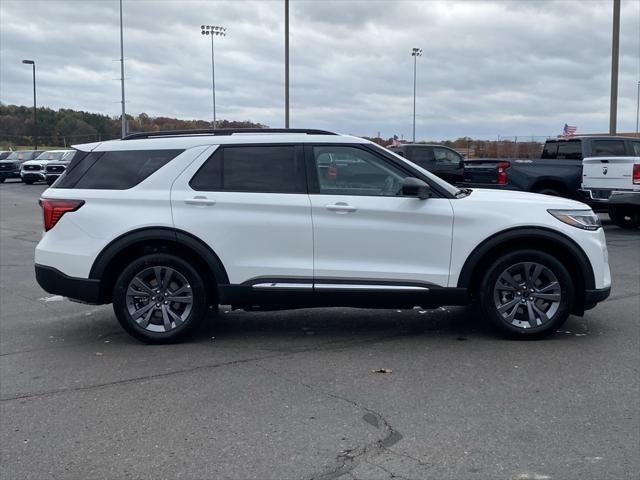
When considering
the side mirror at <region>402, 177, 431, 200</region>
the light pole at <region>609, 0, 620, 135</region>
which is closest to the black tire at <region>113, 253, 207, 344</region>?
the side mirror at <region>402, 177, 431, 200</region>

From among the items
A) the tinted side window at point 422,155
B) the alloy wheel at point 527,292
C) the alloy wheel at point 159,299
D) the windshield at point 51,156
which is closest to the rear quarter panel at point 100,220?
the alloy wheel at point 159,299

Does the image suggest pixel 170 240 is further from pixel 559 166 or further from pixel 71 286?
pixel 559 166

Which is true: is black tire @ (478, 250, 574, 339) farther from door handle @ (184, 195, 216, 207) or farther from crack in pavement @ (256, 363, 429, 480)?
door handle @ (184, 195, 216, 207)

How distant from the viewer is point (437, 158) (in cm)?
2244

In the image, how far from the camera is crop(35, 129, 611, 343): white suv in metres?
6.16

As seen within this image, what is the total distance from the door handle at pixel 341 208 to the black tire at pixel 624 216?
10592 mm

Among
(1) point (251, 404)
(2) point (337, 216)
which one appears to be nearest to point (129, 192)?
(2) point (337, 216)

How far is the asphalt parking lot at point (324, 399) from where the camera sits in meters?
3.89

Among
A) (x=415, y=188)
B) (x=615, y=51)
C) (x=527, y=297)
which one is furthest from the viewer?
(x=615, y=51)

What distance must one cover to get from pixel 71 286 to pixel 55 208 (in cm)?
71

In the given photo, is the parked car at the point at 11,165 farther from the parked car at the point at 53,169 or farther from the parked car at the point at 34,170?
the parked car at the point at 53,169

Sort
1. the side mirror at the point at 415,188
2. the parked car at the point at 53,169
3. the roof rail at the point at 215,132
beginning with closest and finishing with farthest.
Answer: the side mirror at the point at 415,188, the roof rail at the point at 215,132, the parked car at the point at 53,169

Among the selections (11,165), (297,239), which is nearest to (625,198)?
(297,239)

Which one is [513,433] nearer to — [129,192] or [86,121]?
[129,192]
